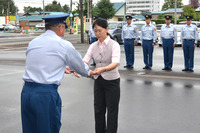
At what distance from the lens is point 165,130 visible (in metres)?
5.34

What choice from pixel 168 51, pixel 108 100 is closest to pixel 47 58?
pixel 108 100

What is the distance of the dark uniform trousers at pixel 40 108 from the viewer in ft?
10.7

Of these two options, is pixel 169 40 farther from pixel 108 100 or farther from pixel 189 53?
pixel 108 100

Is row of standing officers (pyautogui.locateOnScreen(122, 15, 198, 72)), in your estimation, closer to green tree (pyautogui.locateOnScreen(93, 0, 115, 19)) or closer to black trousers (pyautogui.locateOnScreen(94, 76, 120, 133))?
black trousers (pyautogui.locateOnScreen(94, 76, 120, 133))

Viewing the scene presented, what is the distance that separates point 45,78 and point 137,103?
4.15 metres

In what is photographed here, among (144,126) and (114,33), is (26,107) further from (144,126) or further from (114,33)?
(114,33)

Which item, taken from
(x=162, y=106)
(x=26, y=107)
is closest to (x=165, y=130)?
(x=162, y=106)

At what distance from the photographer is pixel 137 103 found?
281 inches

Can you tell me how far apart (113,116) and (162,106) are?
7.85 feet

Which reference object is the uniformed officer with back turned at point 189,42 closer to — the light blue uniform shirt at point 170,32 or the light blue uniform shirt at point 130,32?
the light blue uniform shirt at point 170,32

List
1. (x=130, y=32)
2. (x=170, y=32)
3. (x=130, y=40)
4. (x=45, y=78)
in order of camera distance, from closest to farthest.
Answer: (x=45, y=78), (x=170, y=32), (x=130, y=32), (x=130, y=40)

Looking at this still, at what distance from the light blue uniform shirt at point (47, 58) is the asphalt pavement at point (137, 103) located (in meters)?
2.24

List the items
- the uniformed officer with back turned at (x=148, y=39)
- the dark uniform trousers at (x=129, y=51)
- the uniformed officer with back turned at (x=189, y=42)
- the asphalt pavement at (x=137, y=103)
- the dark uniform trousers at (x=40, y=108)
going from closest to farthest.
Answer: the dark uniform trousers at (x=40, y=108) → the asphalt pavement at (x=137, y=103) → the uniformed officer with back turned at (x=189, y=42) → the uniformed officer with back turned at (x=148, y=39) → the dark uniform trousers at (x=129, y=51)

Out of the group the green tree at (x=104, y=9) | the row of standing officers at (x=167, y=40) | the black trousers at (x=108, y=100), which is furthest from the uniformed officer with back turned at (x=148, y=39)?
the green tree at (x=104, y=9)
